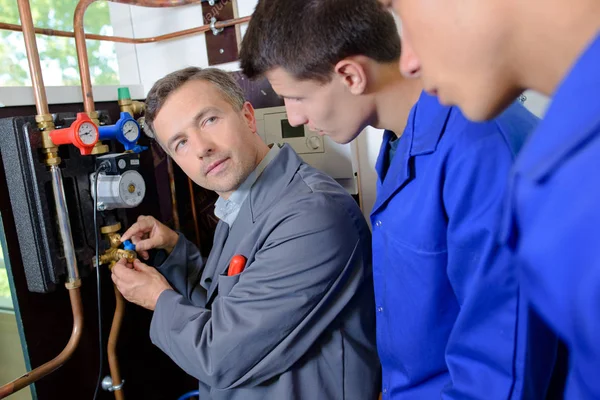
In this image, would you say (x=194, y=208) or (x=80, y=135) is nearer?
(x=80, y=135)

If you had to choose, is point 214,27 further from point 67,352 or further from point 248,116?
point 67,352

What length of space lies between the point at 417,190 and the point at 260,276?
1.18 ft

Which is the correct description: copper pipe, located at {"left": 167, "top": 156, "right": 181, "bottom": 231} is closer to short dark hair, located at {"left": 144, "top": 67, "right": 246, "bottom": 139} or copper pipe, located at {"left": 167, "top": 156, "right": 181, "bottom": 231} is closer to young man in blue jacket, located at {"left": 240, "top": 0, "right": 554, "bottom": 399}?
short dark hair, located at {"left": 144, "top": 67, "right": 246, "bottom": 139}

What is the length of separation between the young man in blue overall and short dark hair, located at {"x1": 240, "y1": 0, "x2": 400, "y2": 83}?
33 cm

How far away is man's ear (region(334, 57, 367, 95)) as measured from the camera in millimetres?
710

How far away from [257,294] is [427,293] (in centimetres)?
33

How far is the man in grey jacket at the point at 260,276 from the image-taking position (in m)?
0.83

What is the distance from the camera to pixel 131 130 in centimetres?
109

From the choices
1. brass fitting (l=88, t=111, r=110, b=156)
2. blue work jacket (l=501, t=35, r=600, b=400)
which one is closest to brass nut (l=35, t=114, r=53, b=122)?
brass fitting (l=88, t=111, r=110, b=156)

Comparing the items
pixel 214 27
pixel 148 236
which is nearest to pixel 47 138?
pixel 148 236

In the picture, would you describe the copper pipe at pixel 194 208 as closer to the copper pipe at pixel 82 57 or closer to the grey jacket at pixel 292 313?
the copper pipe at pixel 82 57

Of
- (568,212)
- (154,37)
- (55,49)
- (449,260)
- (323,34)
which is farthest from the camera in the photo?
(55,49)

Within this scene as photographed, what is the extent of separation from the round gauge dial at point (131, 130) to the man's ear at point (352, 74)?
1.96 ft

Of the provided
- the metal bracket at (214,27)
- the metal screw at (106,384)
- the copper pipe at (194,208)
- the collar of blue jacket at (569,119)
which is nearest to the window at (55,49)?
the metal bracket at (214,27)
